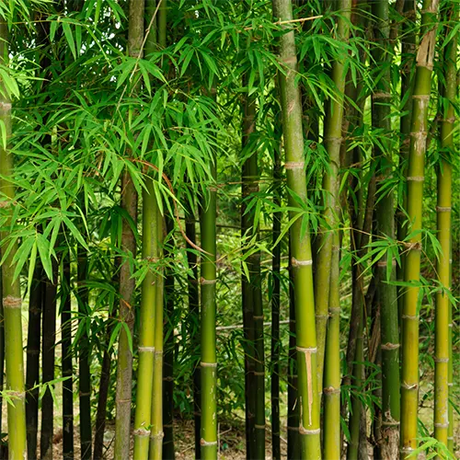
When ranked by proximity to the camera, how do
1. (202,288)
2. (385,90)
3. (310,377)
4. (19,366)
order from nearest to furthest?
(19,366) < (310,377) < (202,288) < (385,90)

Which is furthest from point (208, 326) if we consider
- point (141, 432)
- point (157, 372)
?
point (141, 432)

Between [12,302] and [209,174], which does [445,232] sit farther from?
[12,302]

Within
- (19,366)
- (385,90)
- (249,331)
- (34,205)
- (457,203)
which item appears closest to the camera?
(34,205)

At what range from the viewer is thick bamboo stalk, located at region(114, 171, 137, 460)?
106 inches

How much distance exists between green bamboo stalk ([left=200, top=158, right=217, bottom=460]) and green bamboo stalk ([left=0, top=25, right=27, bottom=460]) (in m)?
0.71

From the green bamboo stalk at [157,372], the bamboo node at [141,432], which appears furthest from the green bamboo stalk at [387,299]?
the bamboo node at [141,432]

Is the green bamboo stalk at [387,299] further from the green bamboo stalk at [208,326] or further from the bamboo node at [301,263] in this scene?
the green bamboo stalk at [208,326]

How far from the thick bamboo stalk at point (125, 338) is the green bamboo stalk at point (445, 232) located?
1.21 m

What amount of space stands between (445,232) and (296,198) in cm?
79

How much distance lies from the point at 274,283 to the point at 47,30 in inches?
66.0

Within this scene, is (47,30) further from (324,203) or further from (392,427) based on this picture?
(392,427)

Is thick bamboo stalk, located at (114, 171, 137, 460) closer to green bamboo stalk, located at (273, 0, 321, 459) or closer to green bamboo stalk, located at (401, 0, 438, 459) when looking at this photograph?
green bamboo stalk, located at (273, 0, 321, 459)

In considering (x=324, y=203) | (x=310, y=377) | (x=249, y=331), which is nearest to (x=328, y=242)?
(x=324, y=203)

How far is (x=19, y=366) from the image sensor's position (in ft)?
7.77
